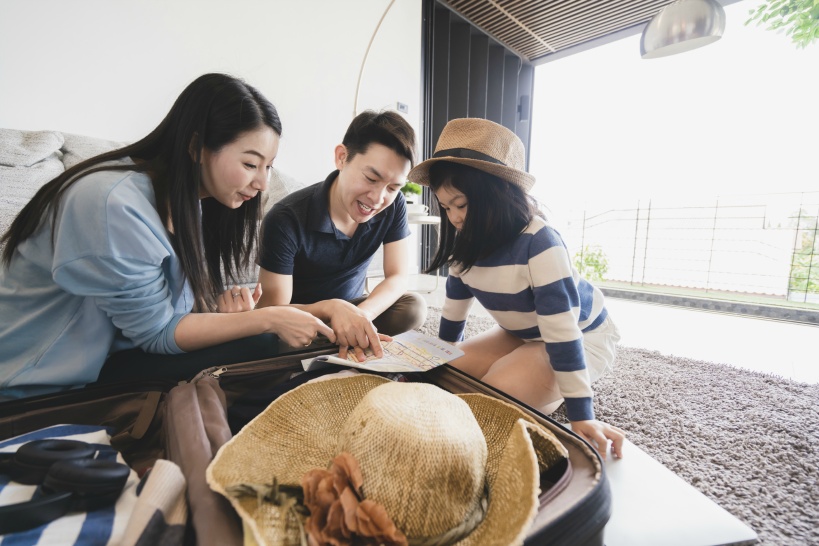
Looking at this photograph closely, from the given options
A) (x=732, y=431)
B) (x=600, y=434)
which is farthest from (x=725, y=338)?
(x=600, y=434)

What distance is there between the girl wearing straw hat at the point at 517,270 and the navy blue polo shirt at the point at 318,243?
348 millimetres

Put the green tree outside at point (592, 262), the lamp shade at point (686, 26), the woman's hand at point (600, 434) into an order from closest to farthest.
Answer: the woman's hand at point (600, 434)
the lamp shade at point (686, 26)
the green tree outside at point (592, 262)

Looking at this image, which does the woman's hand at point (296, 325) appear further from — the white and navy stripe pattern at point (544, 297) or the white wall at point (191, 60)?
the white wall at point (191, 60)

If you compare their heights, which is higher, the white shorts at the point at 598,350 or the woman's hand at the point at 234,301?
the woman's hand at the point at 234,301

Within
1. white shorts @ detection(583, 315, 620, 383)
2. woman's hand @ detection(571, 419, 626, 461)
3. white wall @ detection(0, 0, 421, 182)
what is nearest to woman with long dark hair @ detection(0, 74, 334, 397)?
woman's hand @ detection(571, 419, 626, 461)

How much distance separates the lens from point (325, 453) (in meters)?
0.44

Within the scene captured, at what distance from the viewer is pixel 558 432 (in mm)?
465

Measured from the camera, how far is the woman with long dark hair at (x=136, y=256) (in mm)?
596

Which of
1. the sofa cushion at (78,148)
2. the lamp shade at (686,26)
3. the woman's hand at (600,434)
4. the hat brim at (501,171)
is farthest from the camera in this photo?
the lamp shade at (686,26)

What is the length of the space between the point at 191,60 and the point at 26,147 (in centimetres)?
95

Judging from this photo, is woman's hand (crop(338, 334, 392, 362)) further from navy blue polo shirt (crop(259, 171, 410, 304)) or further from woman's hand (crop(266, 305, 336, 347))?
navy blue polo shirt (crop(259, 171, 410, 304))

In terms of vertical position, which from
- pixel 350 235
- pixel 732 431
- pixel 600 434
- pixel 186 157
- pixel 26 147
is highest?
pixel 26 147

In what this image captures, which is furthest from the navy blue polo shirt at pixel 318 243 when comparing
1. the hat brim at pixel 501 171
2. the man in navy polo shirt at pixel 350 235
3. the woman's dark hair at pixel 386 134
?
the hat brim at pixel 501 171

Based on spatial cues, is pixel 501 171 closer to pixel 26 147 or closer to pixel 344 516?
pixel 344 516
